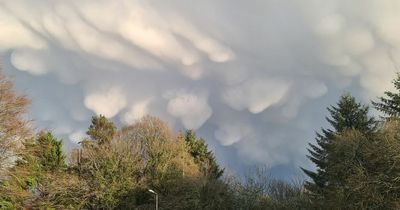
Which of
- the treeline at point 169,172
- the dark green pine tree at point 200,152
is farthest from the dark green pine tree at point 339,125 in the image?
the dark green pine tree at point 200,152

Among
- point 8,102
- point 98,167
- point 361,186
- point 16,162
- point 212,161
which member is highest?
point 212,161

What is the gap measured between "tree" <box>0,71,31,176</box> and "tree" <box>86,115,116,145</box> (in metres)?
32.1

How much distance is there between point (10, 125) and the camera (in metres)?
33.3

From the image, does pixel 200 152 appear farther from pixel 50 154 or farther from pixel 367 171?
pixel 367 171

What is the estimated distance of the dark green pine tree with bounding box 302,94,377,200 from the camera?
49.4 meters

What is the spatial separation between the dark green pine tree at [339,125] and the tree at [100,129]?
91.8 feet

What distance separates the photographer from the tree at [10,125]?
33031 millimetres

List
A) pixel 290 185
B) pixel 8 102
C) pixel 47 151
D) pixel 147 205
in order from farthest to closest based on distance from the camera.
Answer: pixel 290 185 < pixel 47 151 < pixel 147 205 < pixel 8 102

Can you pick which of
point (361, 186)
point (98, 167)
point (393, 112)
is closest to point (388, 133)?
point (361, 186)

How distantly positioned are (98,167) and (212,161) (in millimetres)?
19292

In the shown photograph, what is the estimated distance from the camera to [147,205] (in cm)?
5347

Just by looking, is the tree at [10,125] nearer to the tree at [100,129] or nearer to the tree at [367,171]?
the tree at [367,171]

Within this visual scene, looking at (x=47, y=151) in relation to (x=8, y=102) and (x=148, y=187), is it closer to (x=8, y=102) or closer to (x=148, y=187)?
(x=148, y=187)

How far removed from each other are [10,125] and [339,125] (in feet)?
102
